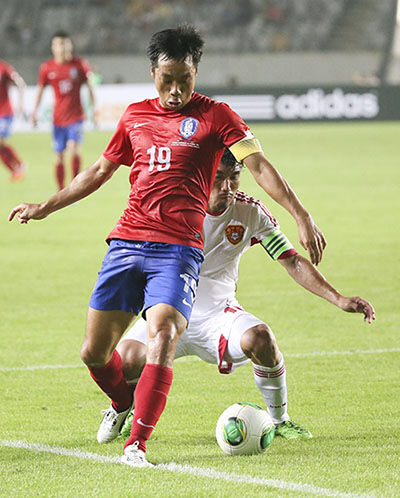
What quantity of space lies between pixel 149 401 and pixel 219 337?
2.68 feet

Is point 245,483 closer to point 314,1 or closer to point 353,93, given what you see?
point 353,93

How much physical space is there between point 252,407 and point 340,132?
26.8m

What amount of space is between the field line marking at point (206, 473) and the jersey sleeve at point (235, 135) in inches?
54.1

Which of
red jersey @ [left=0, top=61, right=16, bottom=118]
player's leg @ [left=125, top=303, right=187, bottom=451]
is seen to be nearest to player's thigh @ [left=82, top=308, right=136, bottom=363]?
player's leg @ [left=125, top=303, right=187, bottom=451]

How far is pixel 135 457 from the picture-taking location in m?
4.12

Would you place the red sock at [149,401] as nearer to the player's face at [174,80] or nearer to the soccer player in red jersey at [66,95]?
the player's face at [174,80]

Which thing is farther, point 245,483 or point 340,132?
point 340,132

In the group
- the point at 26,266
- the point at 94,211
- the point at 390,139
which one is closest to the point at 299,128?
the point at 390,139

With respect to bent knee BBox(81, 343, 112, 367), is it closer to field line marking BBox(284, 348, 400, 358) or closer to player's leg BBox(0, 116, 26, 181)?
field line marking BBox(284, 348, 400, 358)

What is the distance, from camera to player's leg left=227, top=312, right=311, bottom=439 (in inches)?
185

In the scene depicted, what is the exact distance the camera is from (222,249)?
5180 mm

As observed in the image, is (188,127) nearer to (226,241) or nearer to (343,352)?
(226,241)

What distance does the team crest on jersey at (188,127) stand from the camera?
4543 mm

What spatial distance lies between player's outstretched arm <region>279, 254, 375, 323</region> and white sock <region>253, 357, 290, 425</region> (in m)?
0.39
